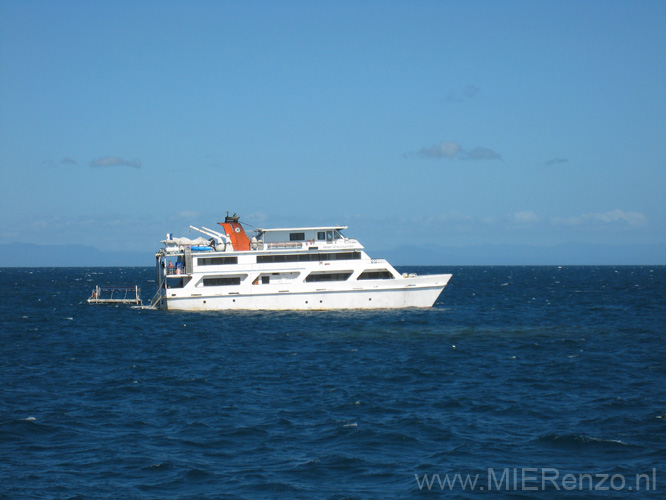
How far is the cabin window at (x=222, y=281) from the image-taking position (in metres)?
47.8

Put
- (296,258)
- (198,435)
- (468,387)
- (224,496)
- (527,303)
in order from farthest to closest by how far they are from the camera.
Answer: (527,303) → (296,258) → (468,387) → (198,435) → (224,496)

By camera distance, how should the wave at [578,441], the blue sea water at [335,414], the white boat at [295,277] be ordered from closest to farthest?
the blue sea water at [335,414]
the wave at [578,441]
the white boat at [295,277]

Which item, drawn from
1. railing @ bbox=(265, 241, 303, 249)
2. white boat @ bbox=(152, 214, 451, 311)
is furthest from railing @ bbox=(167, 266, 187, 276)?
railing @ bbox=(265, 241, 303, 249)

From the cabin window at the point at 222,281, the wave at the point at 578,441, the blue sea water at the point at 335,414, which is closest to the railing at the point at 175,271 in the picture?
the cabin window at the point at 222,281

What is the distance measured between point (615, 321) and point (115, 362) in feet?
105

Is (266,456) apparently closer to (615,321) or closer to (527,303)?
(615,321)

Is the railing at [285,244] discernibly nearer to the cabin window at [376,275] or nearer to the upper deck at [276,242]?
the upper deck at [276,242]

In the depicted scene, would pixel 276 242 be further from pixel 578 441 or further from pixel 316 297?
pixel 578 441

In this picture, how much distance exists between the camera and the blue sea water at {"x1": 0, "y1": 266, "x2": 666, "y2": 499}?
14539 mm

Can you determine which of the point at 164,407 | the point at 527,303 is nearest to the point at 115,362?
the point at 164,407

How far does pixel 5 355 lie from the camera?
104 ft

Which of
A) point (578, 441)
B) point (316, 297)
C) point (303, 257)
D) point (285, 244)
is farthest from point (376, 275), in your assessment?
point (578, 441)

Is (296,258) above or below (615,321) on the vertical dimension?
above

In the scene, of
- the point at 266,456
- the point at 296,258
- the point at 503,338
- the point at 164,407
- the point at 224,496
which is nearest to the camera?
the point at 224,496
